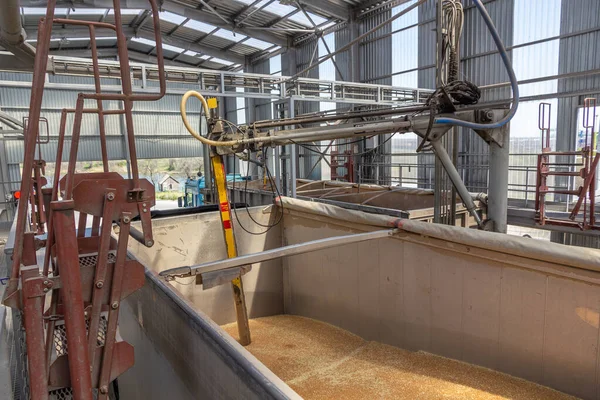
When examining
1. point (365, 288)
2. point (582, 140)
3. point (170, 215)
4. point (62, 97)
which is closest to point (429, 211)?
point (365, 288)

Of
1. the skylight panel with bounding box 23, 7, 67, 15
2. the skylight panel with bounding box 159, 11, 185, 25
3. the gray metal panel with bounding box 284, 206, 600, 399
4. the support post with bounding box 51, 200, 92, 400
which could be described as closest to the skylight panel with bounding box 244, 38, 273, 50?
the skylight panel with bounding box 159, 11, 185, 25

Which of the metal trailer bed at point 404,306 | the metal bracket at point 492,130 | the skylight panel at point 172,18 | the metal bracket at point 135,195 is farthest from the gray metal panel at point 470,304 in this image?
the skylight panel at point 172,18

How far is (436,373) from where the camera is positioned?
3.27 metres

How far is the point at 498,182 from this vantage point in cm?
381

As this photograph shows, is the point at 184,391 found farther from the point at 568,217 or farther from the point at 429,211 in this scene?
the point at 568,217

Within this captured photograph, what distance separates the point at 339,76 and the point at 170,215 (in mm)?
12257

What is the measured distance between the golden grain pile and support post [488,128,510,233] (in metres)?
1.35

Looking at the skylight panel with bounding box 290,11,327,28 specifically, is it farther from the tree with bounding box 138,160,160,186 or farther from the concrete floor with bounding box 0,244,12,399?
the concrete floor with bounding box 0,244,12,399

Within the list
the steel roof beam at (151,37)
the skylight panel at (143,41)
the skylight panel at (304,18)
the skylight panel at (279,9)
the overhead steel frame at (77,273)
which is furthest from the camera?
the skylight panel at (143,41)

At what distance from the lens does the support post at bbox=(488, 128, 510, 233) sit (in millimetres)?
3764

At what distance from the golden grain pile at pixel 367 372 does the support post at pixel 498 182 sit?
135cm

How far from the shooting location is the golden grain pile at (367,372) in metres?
2.98

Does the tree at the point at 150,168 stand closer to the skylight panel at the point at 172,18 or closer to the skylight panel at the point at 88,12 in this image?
the skylight panel at the point at 172,18

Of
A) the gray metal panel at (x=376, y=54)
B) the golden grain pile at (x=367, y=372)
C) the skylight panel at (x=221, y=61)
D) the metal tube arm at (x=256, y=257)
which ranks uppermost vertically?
the skylight panel at (x=221, y=61)
